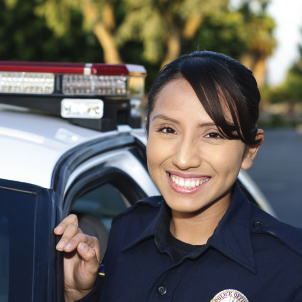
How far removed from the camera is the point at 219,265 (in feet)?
4.21

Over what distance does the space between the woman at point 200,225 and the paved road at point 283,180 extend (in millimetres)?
2123

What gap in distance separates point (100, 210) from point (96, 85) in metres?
1.06

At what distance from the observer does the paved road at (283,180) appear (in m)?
8.07

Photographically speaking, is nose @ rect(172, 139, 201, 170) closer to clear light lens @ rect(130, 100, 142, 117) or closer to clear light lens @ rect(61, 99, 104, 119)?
clear light lens @ rect(61, 99, 104, 119)

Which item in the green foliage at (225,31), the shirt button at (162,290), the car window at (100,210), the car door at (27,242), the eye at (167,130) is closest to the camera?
the car door at (27,242)

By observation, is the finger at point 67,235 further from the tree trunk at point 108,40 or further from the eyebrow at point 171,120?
the tree trunk at point 108,40

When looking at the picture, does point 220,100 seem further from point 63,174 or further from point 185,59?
point 63,174

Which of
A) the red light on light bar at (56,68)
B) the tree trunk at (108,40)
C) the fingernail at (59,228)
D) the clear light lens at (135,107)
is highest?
the red light on light bar at (56,68)

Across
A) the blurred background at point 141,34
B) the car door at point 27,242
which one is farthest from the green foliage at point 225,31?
the car door at point 27,242

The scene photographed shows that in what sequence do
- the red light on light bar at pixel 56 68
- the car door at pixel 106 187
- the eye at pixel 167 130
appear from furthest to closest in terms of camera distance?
the red light on light bar at pixel 56 68 → the car door at pixel 106 187 → the eye at pixel 167 130

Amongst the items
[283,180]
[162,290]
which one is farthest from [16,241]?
[283,180]

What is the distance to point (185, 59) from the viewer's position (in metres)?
1.44


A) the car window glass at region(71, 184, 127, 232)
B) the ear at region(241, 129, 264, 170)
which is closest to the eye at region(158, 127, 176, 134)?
the ear at region(241, 129, 264, 170)

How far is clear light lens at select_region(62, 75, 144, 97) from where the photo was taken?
1835mm
